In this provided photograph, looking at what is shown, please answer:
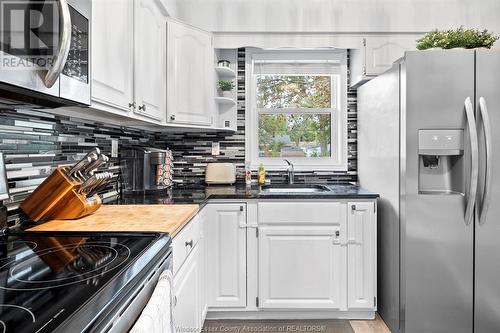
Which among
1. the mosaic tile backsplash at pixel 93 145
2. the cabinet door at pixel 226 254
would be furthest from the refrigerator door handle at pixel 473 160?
the cabinet door at pixel 226 254

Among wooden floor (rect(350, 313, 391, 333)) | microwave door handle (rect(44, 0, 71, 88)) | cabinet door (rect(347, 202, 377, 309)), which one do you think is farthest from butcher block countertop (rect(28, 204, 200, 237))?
wooden floor (rect(350, 313, 391, 333))

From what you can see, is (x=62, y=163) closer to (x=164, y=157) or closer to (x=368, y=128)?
(x=164, y=157)

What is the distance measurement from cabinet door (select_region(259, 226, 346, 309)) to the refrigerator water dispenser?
0.65 metres

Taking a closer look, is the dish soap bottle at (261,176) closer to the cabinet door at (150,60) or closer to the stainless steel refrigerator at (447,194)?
the cabinet door at (150,60)

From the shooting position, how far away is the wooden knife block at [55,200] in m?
1.42

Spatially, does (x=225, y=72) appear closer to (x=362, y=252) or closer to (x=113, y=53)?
(x=113, y=53)

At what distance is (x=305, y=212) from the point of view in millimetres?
2406

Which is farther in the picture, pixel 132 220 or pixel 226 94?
pixel 226 94

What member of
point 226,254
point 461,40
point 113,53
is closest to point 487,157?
point 461,40

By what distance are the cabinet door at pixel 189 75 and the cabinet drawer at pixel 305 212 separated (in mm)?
789

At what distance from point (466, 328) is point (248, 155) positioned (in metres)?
1.93

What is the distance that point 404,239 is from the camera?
213 cm

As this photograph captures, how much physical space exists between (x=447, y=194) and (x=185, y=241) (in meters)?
1.53

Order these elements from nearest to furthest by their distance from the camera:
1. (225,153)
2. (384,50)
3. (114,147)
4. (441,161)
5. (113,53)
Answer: (113,53)
(441,161)
(114,147)
(384,50)
(225,153)
